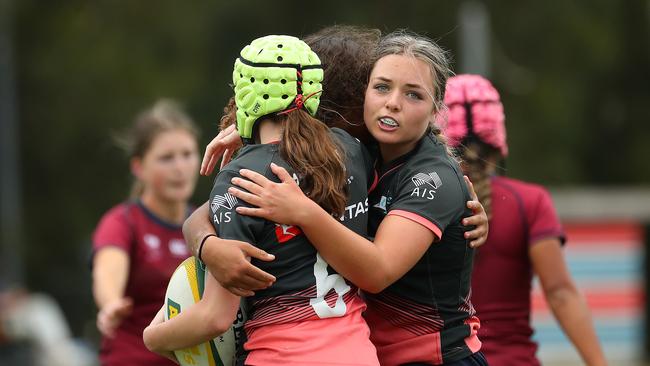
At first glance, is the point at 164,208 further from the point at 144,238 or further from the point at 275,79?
the point at 275,79

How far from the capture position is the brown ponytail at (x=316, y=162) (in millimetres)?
4008

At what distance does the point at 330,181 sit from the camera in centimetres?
401

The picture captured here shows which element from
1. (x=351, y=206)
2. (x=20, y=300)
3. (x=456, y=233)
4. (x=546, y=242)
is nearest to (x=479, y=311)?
(x=546, y=242)

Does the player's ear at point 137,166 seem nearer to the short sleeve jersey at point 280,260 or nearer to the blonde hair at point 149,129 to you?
the blonde hair at point 149,129

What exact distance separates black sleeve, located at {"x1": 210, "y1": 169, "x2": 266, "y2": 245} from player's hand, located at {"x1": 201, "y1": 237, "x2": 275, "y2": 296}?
0.04 m

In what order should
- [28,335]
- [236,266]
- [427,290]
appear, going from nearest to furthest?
[236,266] < [427,290] < [28,335]

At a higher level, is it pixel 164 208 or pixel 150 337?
pixel 164 208

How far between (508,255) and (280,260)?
1.75 metres

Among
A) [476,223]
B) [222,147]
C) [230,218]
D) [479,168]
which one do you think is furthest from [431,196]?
[479,168]

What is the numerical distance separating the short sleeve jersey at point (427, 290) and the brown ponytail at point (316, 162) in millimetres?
314

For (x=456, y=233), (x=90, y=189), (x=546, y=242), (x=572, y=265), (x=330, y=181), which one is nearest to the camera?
(x=330, y=181)

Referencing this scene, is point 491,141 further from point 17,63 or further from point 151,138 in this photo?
point 17,63

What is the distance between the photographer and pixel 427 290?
172 inches

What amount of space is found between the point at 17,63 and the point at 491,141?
92.7ft
